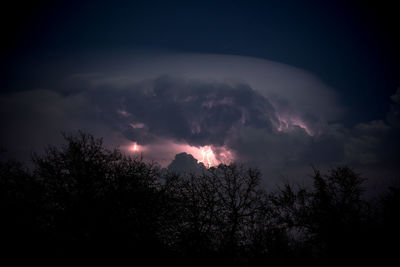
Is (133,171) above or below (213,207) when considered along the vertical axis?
above

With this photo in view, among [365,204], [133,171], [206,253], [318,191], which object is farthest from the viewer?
[318,191]

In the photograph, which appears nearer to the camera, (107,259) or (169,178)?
(107,259)

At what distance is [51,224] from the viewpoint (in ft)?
35.4

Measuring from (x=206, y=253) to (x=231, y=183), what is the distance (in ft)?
24.6

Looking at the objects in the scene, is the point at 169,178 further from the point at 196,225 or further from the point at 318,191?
the point at 318,191

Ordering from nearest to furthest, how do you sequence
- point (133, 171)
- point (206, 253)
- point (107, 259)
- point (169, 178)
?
point (107, 259)
point (206, 253)
point (133, 171)
point (169, 178)

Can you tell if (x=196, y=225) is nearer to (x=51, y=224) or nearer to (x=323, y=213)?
(x=51, y=224)

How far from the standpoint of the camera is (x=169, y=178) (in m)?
17.5

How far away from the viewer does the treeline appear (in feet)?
33.8

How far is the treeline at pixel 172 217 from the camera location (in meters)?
10.3

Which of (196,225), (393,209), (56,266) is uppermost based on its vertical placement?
(393,209)

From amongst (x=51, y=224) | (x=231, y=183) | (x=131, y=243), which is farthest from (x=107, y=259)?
(x=231, y=183)

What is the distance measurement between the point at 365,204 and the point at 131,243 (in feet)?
65.1

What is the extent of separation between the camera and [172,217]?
14711 mm
